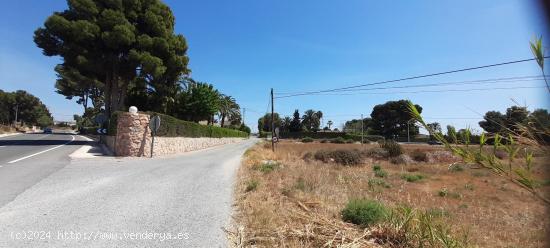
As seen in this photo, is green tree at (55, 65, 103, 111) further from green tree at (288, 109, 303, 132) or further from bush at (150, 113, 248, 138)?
green tree at (288, 109, 303, 132)

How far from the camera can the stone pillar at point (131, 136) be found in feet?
73.0

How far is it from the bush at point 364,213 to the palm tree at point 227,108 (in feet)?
254

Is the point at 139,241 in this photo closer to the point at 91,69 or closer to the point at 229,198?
the point at 229,198

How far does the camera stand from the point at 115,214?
276 inches

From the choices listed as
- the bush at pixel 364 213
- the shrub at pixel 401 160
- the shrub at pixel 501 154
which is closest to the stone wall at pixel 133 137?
the bush at pixel 364 213

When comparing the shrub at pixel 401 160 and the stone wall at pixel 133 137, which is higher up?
the stone wall at pixel 133 137

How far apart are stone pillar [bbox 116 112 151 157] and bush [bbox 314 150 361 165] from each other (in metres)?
15.9

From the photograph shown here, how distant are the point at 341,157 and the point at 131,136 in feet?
57.8

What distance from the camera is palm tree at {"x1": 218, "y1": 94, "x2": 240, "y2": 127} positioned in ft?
301

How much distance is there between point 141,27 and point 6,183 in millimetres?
27464

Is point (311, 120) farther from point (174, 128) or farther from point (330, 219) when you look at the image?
point (330, 219)

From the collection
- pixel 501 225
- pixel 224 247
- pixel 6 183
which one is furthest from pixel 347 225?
pixel 6 183

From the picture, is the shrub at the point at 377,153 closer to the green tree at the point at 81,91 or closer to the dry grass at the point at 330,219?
the dry grass at the point at 330,219

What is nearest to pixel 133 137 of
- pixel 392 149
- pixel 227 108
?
pixel 392 149
